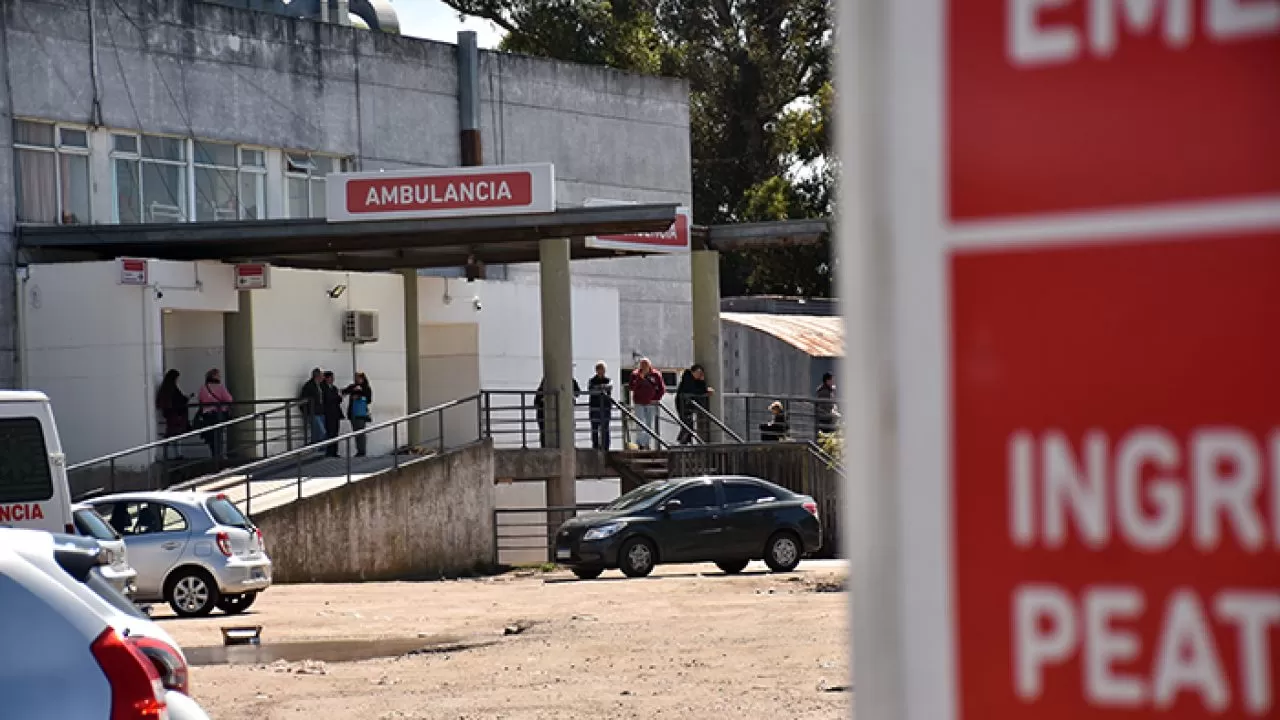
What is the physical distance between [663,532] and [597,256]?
409 inches

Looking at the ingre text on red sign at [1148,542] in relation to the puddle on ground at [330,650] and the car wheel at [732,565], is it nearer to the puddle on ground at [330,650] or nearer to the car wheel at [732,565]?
the puddle on ground at [330,650]

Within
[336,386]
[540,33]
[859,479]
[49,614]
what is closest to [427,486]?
[336,386]

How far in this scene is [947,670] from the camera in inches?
59.4

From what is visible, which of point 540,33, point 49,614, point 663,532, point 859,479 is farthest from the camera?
point 540,33

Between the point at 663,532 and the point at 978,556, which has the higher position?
the point at 978,556

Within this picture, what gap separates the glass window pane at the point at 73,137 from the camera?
3306cm

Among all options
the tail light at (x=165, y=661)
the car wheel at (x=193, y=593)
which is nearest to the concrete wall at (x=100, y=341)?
the car wheel at (x=193, y=593)

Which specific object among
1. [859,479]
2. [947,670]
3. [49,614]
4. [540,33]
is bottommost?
[49,614]

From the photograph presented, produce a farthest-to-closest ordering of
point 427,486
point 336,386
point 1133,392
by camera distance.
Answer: point 336,386
point 427,486
point 1133,392

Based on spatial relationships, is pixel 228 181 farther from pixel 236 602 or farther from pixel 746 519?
pixel 236 602

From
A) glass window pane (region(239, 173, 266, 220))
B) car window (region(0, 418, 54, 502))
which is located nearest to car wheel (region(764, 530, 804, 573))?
glass window pane (region(239, 173, 266, 220))

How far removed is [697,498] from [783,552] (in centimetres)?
143

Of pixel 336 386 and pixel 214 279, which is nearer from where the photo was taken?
pixel 214 279

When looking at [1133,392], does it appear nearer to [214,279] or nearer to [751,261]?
[214,279]
